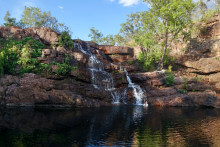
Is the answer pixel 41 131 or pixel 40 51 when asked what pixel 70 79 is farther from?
pixel 41 131

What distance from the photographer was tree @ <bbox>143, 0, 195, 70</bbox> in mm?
29688

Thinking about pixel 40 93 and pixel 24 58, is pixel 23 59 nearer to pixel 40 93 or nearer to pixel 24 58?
pixel 24 58

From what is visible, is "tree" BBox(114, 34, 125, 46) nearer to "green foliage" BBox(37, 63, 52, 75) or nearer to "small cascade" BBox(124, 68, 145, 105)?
"small cascade" BBox(124, 68, 145, 105)

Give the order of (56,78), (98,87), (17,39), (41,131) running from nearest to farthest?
(41,131) → (56,78) → (98,87) → (17,39)

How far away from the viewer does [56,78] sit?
877 inches

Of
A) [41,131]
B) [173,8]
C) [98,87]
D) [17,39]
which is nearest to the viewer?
[41,131]

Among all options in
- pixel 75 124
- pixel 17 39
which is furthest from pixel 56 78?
pixel 75 124

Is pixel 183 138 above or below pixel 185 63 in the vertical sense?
below

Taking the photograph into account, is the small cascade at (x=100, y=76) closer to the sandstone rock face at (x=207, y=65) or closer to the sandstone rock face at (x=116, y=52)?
the sandstone rock face at (x=116, y=52)

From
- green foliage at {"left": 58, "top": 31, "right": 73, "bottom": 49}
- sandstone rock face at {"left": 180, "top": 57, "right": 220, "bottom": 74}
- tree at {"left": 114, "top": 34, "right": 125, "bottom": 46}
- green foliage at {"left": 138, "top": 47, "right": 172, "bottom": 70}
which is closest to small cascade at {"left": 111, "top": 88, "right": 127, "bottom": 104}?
green foliage at {"left": 58, "top": 31, "right": 73, "bottom": 49}

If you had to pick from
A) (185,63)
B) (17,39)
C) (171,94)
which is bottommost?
(171,94)

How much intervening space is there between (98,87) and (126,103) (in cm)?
449

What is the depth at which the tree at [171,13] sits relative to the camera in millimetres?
29688

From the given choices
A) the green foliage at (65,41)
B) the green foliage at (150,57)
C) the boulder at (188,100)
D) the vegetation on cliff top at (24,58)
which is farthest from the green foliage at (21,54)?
the green foliage at (150,57)
